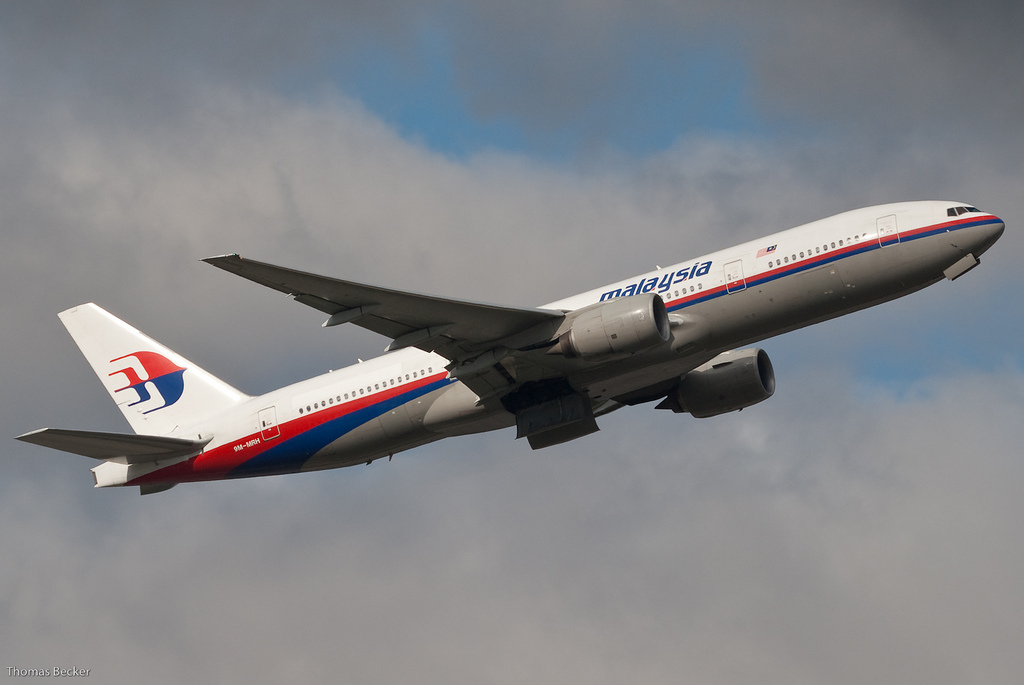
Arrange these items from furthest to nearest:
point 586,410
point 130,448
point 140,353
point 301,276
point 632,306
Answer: point 140,353, point 130,448, point 586,410, point 632,306, point 301,276

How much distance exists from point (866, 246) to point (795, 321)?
9.95 feet

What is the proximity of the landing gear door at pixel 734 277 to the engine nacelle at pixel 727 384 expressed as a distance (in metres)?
6.76

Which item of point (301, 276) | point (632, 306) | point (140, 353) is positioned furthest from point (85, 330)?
point (632, 306)

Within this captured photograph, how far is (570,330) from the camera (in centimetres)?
3559

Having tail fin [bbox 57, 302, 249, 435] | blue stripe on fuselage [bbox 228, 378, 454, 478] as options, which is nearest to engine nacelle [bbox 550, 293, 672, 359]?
blue stripe on fuselage [bbox 228, 378, 454, 478]

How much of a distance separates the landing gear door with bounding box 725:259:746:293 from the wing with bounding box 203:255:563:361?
5205mm

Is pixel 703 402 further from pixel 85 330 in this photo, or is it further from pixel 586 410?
pixel 85 330

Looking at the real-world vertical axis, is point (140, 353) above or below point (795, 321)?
above

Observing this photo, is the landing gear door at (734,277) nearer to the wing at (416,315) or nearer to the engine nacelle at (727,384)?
the wing at (416,315)

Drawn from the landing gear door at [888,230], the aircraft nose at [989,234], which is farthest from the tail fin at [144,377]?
the aircraft nose at [989,234]

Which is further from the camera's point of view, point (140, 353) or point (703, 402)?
point (140, 353)

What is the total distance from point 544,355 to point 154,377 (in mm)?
17671

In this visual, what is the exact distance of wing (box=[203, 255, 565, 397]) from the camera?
32938 mm

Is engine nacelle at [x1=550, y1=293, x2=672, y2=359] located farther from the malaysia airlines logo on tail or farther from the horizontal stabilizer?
the malaysia airlines logo on tail
